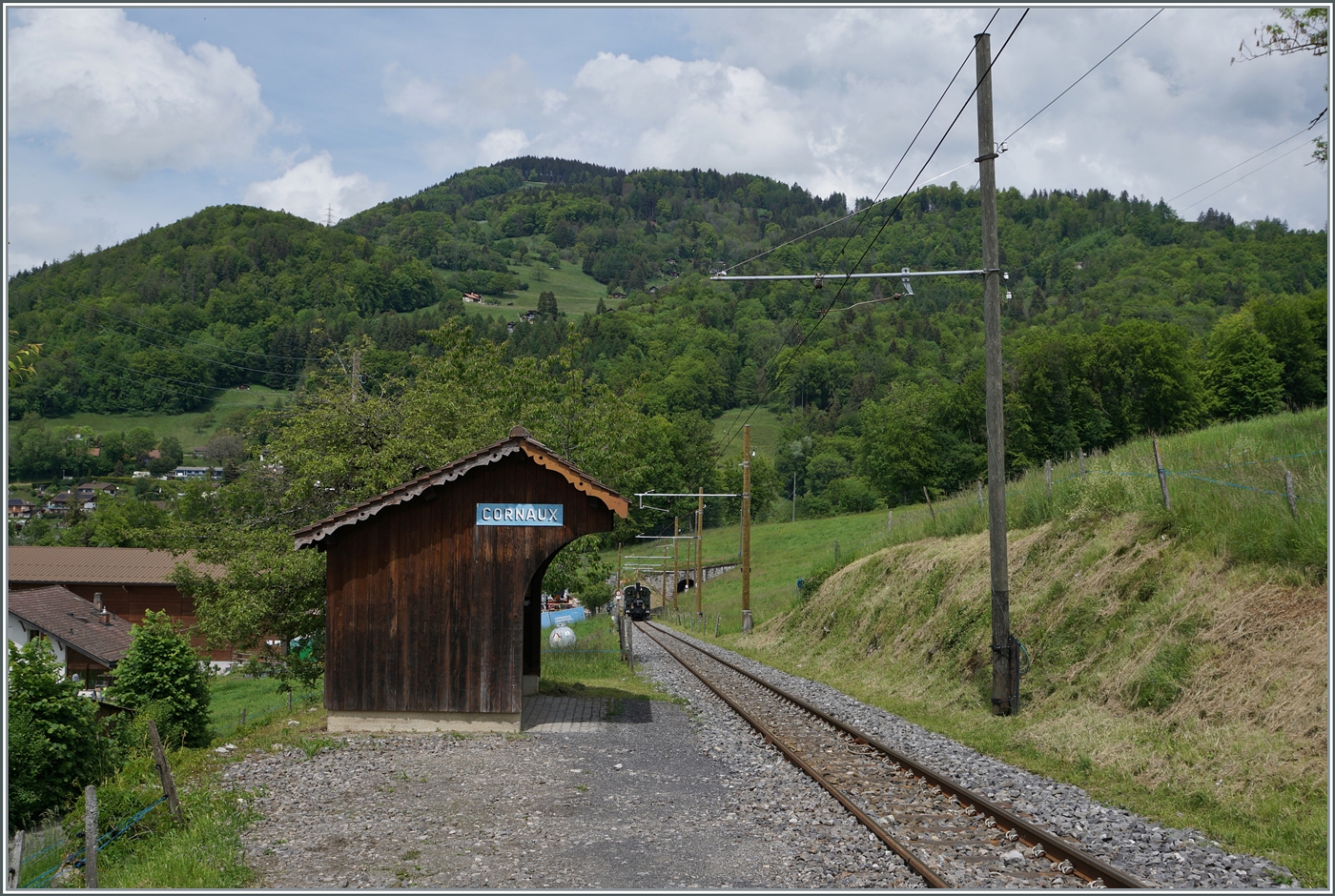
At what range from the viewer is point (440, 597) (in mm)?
13742

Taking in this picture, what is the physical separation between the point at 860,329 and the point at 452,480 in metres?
126

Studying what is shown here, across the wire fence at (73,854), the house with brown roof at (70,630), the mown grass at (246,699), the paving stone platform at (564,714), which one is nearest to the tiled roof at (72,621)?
the house with brown roof at (70,630)

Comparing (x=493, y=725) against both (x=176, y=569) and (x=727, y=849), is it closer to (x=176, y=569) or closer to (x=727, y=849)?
(x=727, y=849)

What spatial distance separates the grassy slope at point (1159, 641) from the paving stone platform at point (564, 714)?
4935 millimetres

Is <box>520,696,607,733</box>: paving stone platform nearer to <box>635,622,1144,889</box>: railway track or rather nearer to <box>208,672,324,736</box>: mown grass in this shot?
<box>635,622,1144,889</box>: railway track

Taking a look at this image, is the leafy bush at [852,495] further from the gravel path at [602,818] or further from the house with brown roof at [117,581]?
the gravel path at [602,818]

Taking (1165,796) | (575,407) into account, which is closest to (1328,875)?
(1165,796)

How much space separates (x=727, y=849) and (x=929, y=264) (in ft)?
276

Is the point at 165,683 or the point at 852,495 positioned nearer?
the point at 165,683

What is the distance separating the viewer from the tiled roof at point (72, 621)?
133 feet

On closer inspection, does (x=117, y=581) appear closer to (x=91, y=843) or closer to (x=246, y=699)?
(x=246, y=699)

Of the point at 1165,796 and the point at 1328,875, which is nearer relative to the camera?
the point at 1328,875

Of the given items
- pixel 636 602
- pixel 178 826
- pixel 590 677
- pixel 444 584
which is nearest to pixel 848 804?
pixel 178 826

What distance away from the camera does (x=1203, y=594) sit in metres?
11.9
